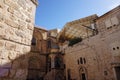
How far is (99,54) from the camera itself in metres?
15.2

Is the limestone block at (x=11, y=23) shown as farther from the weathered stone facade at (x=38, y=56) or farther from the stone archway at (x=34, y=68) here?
the stone archway at (x=34, y=68)

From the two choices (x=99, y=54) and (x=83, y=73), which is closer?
(x=99, y=54)

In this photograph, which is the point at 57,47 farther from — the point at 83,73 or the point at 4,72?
the point at 4,72

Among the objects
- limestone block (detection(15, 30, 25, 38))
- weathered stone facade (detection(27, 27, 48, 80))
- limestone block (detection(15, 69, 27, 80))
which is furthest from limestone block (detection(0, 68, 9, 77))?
weathered stone facade (detection(27, 27, 48, 80))

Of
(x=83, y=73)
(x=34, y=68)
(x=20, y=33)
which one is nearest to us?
(x=20, y=33)

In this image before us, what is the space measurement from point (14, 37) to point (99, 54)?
13922mm

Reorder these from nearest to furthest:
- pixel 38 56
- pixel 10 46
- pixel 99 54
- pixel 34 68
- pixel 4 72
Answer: pixel 4 72
pixel 10 46
pixel 99 54
pixel 34 68
pixel 38 56

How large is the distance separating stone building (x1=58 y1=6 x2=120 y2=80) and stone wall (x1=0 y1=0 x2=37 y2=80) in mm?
12102

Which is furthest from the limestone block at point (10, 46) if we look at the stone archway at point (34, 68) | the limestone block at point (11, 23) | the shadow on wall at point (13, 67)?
the stone archway at point (34, 68)

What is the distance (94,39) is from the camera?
16453 mm

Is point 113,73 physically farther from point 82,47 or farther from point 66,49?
point 66,49

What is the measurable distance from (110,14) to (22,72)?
14518mm

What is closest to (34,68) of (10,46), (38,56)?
(38,56)

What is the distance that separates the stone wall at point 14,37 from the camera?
2658 millimetres
